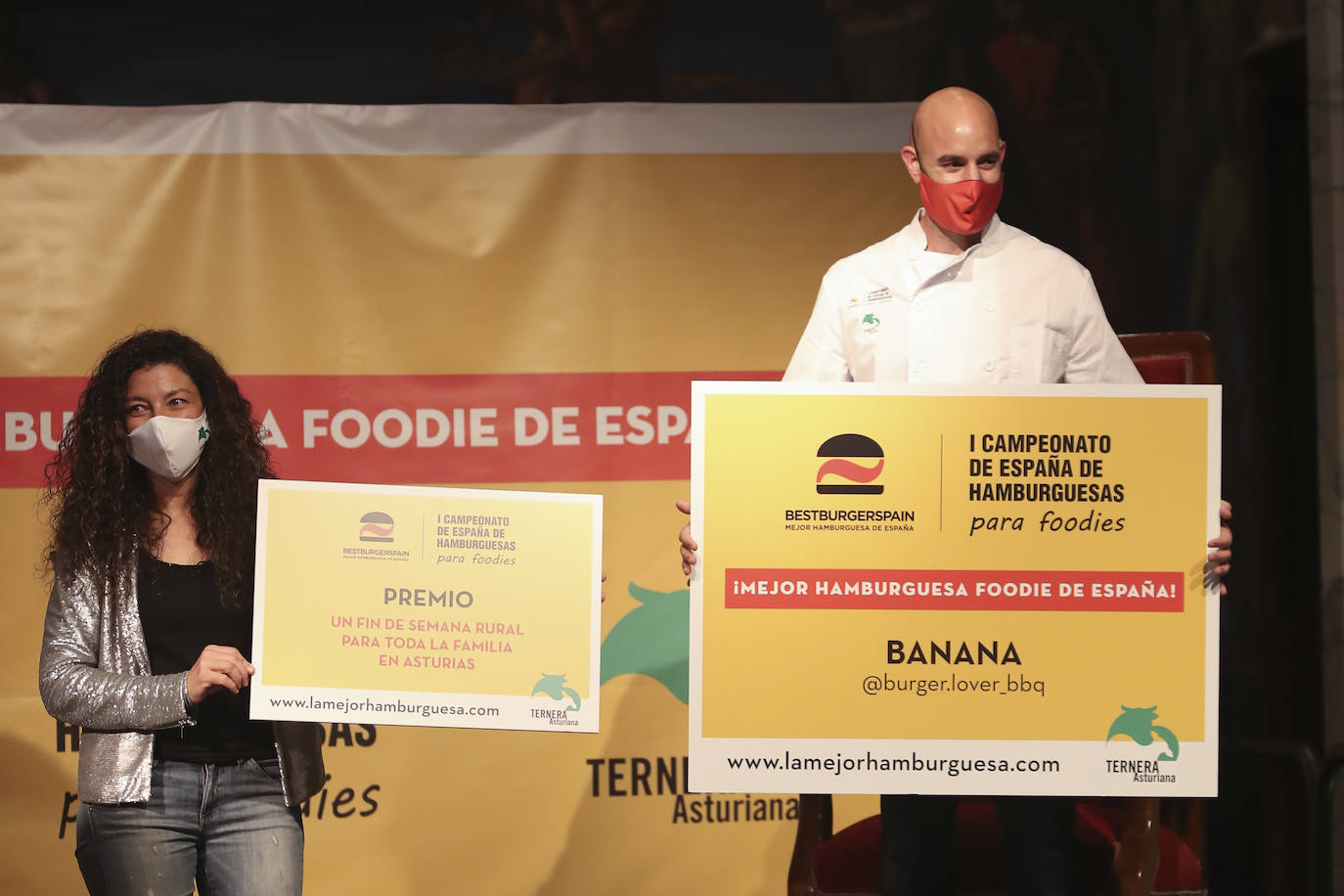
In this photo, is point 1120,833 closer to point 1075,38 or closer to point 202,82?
point 1075,38

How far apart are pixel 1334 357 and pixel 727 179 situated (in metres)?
1.64

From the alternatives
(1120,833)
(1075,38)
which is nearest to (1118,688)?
(1120,833)

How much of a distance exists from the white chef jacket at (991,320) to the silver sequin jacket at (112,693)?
51.3 inches

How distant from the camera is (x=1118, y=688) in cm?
204

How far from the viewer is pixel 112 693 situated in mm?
1951

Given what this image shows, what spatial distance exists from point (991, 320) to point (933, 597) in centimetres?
53

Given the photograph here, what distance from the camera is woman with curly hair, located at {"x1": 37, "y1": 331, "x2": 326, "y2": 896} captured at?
6.47 ft

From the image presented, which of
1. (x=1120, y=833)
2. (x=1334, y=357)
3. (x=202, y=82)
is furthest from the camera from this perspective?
(x=202, y=82)

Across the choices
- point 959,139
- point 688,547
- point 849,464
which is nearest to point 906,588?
point 849,464

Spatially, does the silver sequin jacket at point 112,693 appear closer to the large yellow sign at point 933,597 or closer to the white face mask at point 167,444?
the white face mask at point 167,444

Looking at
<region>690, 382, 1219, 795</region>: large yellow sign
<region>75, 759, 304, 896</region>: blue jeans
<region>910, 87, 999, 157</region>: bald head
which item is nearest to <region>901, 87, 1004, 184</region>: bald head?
<region>910, 87, 999, 157</region>: bald head

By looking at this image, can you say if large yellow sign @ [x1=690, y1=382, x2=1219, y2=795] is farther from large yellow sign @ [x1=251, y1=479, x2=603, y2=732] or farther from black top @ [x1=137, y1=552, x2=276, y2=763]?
black top @ [x1=137, y1=552, x2=276, y2=763]

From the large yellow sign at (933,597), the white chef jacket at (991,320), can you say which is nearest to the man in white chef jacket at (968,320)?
the white chef jacket at (991,320)

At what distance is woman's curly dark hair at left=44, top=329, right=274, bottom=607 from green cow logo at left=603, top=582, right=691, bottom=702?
135 cm
